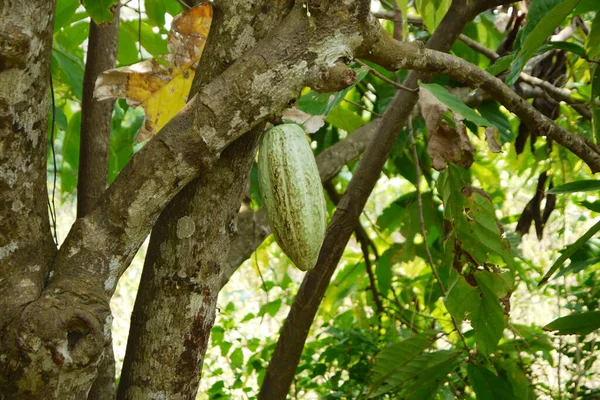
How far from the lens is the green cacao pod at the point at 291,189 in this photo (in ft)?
3.14

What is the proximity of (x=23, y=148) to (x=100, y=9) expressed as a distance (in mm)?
546

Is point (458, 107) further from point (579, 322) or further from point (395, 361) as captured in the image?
point (395, 361)

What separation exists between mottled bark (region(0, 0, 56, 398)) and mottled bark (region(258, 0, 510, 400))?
815mm

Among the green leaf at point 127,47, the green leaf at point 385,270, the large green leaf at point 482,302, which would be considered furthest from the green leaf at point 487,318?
the green leaf at point 127,47

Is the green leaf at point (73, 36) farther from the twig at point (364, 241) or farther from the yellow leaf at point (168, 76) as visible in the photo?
the yellow leaf at point (168, 76)

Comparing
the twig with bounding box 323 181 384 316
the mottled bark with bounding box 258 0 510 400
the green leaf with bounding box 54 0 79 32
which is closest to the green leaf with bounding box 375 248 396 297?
the twig with bounding box 323 181 384 316

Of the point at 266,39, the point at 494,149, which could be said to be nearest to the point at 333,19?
the point at 266,39

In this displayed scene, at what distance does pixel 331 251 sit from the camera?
168cm

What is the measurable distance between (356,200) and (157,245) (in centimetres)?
80

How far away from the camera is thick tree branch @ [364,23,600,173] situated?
1019mm

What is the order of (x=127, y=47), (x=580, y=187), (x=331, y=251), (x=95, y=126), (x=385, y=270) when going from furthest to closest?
1. (x=385, y=270)
2. (x=127, y=47)
3. (x=331, y=251)
4. (x=95, y=126)
5. (x=580, y=187)

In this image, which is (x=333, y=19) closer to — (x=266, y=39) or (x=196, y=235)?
(x=266, y=39)

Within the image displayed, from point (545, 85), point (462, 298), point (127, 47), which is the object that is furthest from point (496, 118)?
point (127, 47)

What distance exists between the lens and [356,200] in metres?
1.71
